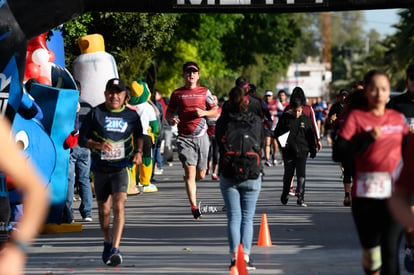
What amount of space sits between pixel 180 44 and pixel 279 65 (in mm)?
29975

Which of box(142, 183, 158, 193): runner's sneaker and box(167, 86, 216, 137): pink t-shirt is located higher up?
box(167, 86, 216, 137): pink t-shirt

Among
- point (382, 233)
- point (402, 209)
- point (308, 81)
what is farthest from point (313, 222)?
point (308, 81)

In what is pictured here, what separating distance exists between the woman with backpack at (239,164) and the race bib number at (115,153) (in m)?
1.13

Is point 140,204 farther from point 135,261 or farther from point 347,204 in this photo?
point 135,261

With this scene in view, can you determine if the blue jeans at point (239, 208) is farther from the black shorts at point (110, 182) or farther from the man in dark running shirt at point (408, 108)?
the man in dark running shirt at point (408, 108)

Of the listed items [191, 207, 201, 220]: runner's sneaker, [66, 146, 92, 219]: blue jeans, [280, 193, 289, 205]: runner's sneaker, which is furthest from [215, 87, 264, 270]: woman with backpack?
[280, 193, 289, 205]: runner's sneaker

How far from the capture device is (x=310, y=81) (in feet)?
460

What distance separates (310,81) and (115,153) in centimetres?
12929

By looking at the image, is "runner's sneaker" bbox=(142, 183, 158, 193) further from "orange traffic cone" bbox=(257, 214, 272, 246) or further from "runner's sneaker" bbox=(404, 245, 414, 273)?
"runner's sneaker" bbox=(404, 245, 414, 273)

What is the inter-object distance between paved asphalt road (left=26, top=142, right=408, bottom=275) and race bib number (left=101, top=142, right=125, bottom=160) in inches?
41.7

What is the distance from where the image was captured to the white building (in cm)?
13500

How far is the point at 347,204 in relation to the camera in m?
18.7

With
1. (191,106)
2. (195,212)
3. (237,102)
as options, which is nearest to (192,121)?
(191,106)

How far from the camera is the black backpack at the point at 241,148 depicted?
1095cm
